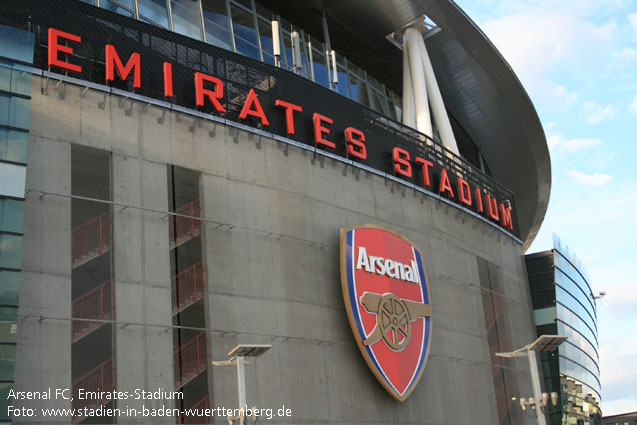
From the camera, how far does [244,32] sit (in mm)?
39969

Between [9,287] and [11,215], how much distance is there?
2028mm

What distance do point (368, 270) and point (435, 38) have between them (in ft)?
66.0

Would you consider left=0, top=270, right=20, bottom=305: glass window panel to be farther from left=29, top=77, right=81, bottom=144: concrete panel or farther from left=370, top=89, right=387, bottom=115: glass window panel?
left=370, top=89, right=387, bottom=115: glass window panel

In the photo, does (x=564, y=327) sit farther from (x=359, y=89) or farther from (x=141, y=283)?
(x=141, y=283)

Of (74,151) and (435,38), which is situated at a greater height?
(435,38)

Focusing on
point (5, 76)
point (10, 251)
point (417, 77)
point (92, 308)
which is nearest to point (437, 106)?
point (417, 77)

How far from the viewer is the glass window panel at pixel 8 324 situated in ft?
67.9

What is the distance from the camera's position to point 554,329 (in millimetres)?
46906

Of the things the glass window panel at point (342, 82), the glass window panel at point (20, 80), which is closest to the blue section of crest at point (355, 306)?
the glass window panel at point (20, 80)

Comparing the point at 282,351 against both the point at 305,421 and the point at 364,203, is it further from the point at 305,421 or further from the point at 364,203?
the point at 364,203

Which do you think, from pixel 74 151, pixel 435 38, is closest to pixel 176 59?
pixel 74 151

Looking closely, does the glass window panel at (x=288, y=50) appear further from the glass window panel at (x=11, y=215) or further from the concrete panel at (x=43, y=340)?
the glass window panel at (x=11, y=215)

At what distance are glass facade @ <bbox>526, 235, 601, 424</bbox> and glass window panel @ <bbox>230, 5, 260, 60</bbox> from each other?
70.8ft

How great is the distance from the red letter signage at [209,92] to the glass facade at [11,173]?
6.77 m
